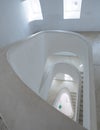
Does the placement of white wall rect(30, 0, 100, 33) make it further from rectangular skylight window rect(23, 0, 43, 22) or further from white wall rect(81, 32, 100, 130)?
white wall rect(81, 32, 100, 130)

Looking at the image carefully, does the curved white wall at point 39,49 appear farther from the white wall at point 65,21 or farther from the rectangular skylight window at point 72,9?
the rectangular skylight window at point 72,9

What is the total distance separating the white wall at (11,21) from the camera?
4582mm

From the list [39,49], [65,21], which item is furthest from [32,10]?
[39,49]

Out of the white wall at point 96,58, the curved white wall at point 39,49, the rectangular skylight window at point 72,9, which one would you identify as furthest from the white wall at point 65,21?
the curved white wall at point 39,49

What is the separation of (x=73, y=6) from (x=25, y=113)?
18.3ft

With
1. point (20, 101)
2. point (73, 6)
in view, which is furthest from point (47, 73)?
point (20, 101)

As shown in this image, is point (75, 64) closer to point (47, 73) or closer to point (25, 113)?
point (47, 73)

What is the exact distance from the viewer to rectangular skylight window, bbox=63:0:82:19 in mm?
5703

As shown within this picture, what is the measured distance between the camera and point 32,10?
6285 mm

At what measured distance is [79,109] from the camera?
3.67 m

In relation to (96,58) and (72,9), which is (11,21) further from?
(96,58)

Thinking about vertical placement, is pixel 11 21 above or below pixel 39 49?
above

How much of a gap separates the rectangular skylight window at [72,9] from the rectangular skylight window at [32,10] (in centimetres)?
108

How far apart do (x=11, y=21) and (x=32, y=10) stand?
161 cm
